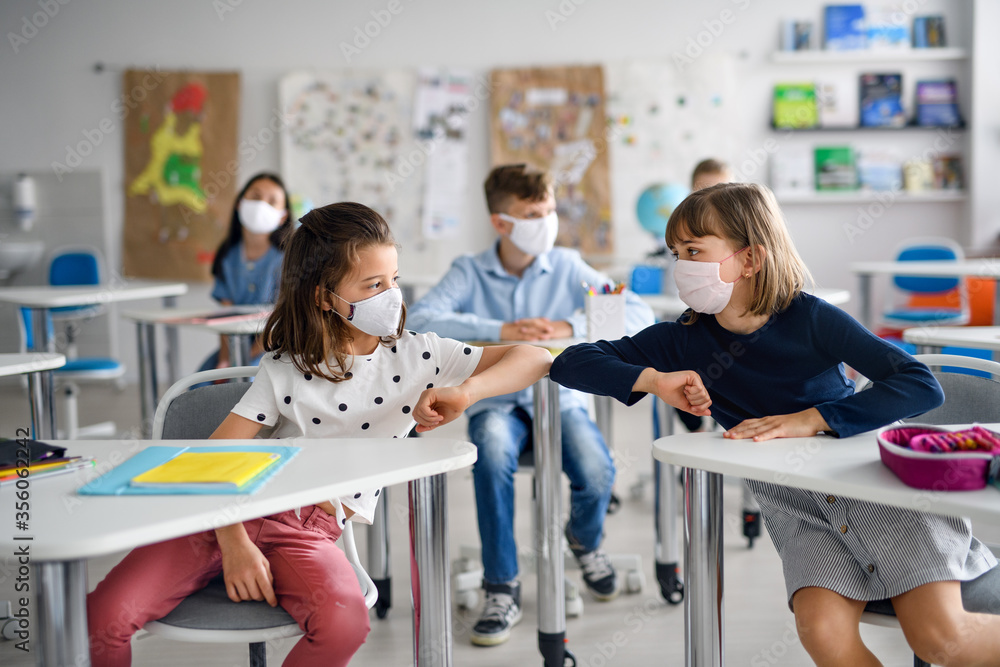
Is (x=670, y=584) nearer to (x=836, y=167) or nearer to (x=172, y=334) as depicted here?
(x=172, y=334)

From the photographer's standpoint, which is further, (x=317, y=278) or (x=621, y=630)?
(x=621, y=630)

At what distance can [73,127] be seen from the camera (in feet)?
18.1

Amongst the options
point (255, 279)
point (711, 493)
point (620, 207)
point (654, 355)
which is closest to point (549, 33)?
point (620, 207)

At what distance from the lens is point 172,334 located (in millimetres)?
3457

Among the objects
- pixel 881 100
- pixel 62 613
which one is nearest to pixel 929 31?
pixel 881 100

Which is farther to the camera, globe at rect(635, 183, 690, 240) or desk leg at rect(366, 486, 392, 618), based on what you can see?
globe at rect(635, 183, 690, 240)

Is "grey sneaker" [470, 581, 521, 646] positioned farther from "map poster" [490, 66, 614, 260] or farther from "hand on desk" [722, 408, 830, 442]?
"map poster" [490, 66, 614, 260]

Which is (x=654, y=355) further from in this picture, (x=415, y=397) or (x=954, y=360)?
(x=954, y=360)

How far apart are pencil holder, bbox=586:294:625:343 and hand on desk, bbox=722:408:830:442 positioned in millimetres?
670

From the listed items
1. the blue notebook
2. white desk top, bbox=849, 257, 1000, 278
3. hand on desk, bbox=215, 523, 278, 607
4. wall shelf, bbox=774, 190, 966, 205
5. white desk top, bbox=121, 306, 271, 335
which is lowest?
hand on desk, bbox=215, 523, 278, 607

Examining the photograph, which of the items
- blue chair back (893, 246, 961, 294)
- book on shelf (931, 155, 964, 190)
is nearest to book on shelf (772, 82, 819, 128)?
book on shelf (931, 155, 964, 190)

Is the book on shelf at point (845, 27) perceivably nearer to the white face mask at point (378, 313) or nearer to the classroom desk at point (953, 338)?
the classroom desk at point (953, 338)

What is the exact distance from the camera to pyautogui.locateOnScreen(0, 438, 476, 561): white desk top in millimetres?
918

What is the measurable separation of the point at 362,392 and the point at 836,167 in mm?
4409
